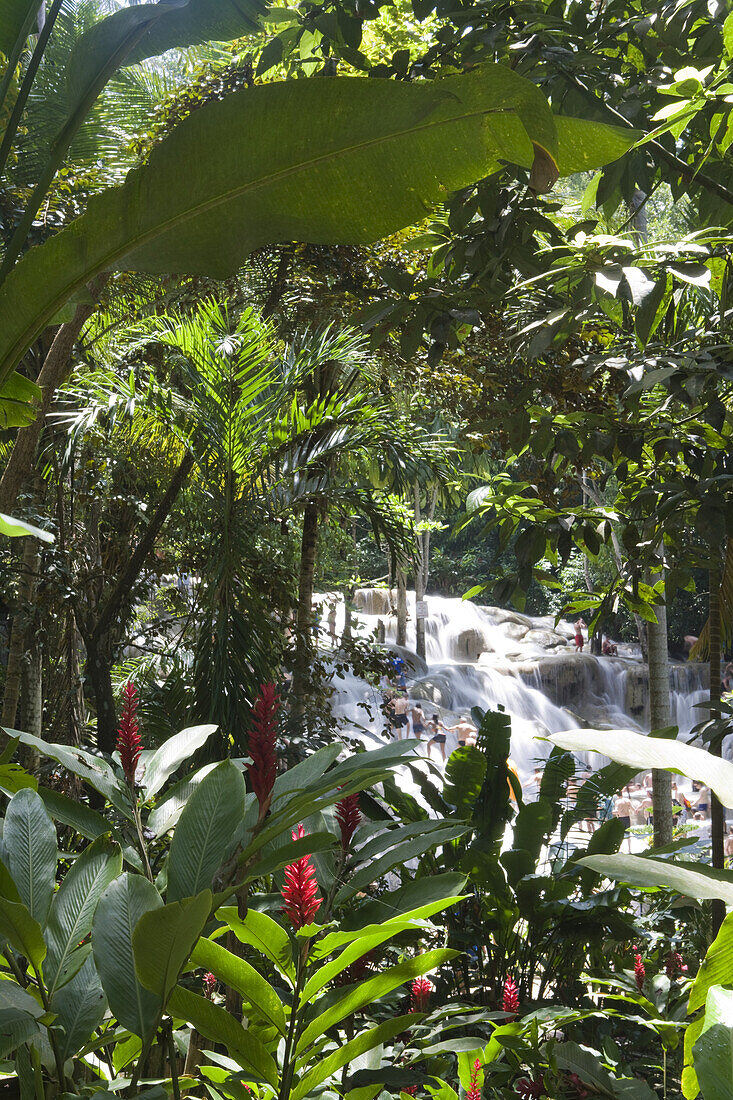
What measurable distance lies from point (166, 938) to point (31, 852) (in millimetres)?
300

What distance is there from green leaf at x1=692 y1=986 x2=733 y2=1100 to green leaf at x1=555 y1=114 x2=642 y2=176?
0.80 m

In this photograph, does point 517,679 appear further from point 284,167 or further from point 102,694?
point 284,167

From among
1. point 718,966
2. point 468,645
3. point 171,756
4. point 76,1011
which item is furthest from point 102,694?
point 468,645

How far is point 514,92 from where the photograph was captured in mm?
816

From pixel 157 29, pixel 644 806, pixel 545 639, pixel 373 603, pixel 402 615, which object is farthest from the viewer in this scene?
pixel 373 603

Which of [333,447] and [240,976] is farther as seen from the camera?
[333,447]

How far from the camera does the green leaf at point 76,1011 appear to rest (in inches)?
29.5

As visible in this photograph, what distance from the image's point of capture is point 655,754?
698 mm

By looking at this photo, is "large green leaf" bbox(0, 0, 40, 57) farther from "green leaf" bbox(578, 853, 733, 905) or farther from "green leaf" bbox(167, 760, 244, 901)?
"green leaf" bbox(578, 853, 733, 905)

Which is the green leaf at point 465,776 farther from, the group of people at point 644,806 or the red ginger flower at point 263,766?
the group of people at point 644,806

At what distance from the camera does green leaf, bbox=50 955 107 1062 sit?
2.46ft

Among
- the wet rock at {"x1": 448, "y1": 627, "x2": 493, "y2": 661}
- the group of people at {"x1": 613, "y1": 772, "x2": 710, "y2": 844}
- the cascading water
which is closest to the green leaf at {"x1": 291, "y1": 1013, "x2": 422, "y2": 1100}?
the group of people at {"x1": 613, "y1": 772, "x2": 710, "y2": 844}

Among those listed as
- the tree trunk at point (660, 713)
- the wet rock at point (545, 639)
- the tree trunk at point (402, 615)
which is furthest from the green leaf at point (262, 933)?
the wet rock at point (545, 639)

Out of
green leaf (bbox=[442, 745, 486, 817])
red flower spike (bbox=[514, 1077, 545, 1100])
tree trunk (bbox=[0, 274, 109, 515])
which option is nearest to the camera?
red flower spike (bbox=[514, 1077, 545, 1100])
